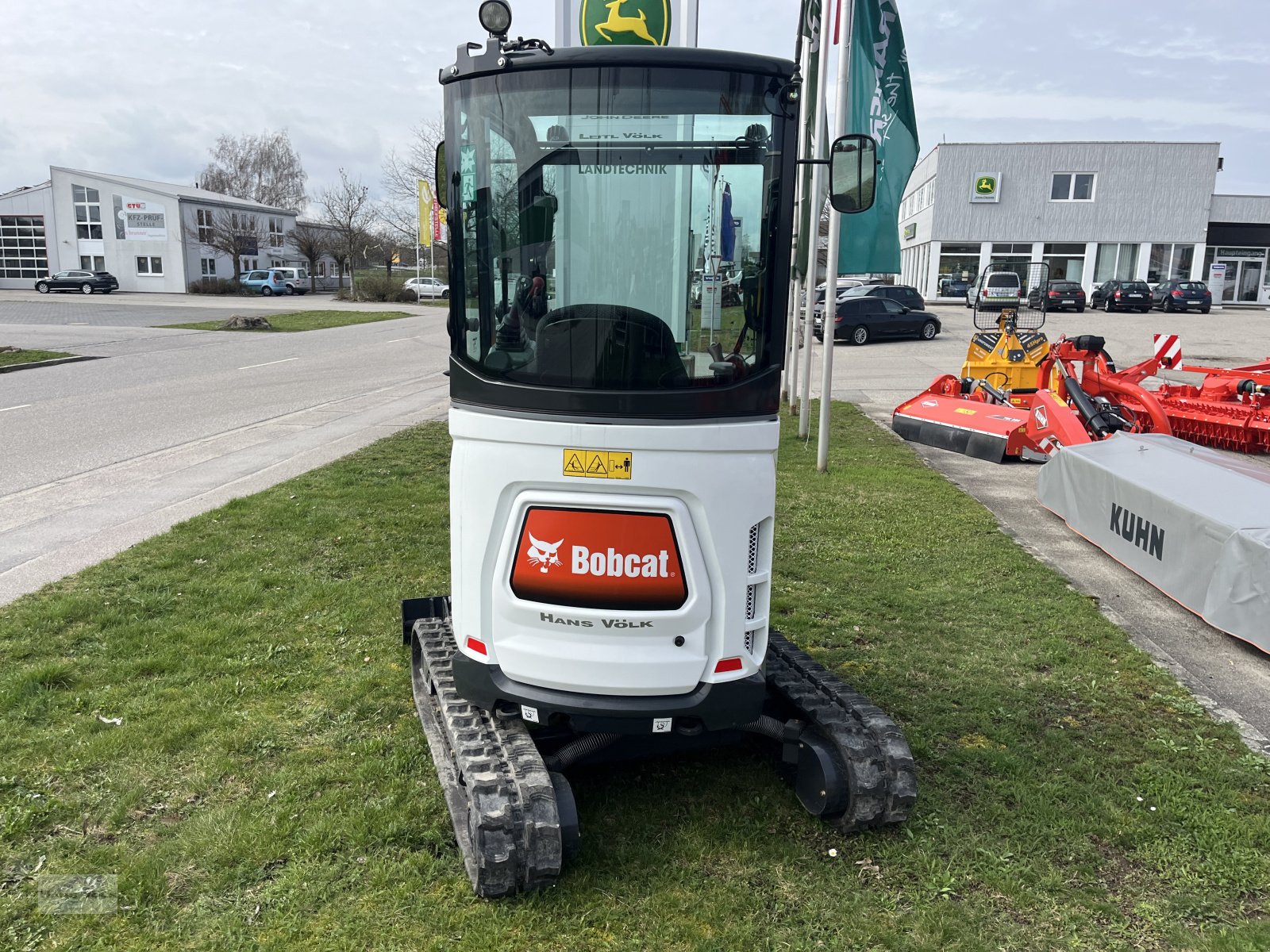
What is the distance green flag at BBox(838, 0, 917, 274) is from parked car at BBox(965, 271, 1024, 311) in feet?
13.2

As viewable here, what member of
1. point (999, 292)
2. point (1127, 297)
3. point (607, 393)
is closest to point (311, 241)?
point (1127, 297)

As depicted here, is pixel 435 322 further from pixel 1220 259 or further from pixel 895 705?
pixel 1220 259

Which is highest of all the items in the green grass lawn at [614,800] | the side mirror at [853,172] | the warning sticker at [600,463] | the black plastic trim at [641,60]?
the black plastic trim at [641,60]

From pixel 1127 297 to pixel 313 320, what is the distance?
3440cm

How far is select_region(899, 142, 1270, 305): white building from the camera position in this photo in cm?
4716

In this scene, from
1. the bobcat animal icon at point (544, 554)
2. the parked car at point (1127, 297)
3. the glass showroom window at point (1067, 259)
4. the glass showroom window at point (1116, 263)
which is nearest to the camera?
the bobcat animal icon at point (544, 554)

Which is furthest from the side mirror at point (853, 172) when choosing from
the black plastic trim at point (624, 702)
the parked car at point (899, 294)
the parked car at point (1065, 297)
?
the parked car at point (1065, 297)

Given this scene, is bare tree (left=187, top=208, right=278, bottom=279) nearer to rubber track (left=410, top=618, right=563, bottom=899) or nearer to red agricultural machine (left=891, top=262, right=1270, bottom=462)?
red agricultural machine (left=891, top=262, right=1270, bottom=462)

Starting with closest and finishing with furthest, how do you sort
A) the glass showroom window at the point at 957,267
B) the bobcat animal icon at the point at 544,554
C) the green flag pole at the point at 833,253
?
the bobcat animal icon at the point at 544,554, the green flag pole at the point at 833,253, the glass showroom window at the point at 957,267

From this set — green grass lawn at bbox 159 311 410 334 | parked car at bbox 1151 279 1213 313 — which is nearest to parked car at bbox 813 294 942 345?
green grass lawn at bbox 159 311 410 334

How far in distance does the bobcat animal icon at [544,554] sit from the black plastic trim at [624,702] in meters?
0.47

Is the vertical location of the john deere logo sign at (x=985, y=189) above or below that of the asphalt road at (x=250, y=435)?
above

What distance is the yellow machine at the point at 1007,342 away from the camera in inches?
515

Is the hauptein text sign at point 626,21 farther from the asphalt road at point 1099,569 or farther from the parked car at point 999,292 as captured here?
the parked car at point 999,292
